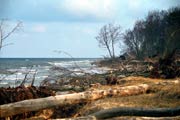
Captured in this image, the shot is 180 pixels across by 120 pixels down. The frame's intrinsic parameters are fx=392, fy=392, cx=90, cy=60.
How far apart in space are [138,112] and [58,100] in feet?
8.17

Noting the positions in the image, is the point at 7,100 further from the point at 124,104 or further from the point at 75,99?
the point at 124,104

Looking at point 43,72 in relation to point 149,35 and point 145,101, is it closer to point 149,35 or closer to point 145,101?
point 149,35

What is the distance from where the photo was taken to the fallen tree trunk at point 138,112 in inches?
349

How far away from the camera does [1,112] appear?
9.56 m

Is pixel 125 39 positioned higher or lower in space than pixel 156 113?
higher

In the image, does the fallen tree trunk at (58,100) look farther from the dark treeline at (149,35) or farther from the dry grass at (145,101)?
the dark treeline at (149,35)

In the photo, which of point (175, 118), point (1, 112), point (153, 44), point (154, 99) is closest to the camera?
point (175, 118)

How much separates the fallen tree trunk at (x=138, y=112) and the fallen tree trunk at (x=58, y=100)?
181 centimetres

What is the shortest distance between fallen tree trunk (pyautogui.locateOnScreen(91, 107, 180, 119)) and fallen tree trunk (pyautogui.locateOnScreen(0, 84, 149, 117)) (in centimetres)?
181

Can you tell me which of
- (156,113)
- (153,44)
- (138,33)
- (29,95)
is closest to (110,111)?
(156,113)

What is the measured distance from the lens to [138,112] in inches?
357

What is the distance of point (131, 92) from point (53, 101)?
2864 mm

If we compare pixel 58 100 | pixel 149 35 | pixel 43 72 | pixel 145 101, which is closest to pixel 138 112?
pixel 145 101

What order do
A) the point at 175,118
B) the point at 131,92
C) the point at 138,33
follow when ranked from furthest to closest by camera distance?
the point at 138,33 < the point at 131,92 < the point at 175,118
